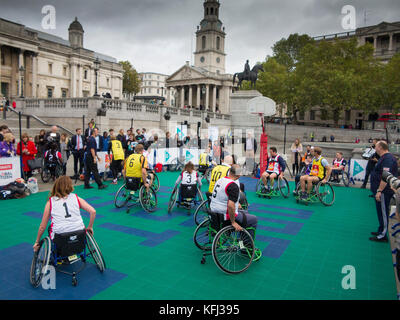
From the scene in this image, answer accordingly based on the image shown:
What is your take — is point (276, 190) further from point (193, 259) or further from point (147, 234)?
point (193, 259)

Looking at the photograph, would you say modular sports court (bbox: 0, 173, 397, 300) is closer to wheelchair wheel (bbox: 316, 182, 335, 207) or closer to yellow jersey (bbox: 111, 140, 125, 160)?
wheelchair wheel (bbox: 316, 182, 335, 207)

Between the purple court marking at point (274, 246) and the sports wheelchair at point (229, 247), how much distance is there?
0.41 m

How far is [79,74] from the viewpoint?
192 feet

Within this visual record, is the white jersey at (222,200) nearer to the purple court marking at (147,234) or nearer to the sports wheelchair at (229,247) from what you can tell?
the sports wheelchair at (229,247)

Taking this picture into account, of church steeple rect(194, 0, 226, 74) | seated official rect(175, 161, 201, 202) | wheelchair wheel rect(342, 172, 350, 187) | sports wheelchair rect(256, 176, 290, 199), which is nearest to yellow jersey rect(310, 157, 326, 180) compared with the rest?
sports wheelchair rect(256, 176, 290, 199)

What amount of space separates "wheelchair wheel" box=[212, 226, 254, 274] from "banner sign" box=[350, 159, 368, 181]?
37.0ft

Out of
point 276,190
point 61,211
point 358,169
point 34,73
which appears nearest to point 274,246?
point 61,211

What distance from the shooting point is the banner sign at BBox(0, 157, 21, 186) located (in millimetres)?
10516

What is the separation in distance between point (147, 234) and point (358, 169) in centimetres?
1171

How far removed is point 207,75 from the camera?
80.1m

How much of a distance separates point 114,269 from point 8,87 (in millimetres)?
51531
